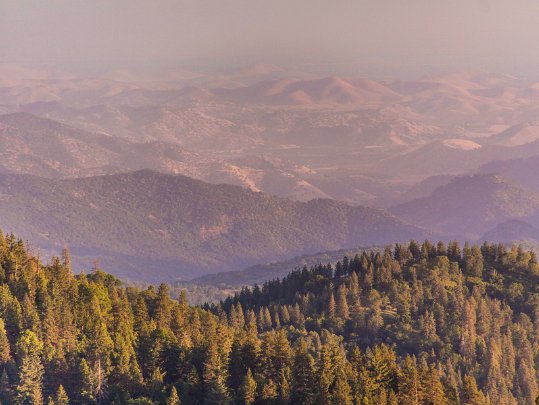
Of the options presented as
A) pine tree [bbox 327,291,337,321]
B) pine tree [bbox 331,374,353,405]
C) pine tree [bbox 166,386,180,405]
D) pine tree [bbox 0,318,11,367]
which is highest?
pine tree [bbox 0,318,11,367]

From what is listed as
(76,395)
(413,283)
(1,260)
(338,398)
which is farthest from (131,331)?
(413,283)

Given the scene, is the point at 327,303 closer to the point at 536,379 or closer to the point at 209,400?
the point at 536,379

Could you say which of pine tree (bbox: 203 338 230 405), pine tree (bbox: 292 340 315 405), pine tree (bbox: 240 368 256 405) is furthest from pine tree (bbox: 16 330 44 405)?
pine tree (bbox: 292 340 315 405)

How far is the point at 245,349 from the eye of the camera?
115812mm

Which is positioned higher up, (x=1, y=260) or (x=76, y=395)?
(x=1, y=260)

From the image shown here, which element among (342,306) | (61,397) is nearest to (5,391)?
(61,397)

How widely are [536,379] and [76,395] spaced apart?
85.5 metres

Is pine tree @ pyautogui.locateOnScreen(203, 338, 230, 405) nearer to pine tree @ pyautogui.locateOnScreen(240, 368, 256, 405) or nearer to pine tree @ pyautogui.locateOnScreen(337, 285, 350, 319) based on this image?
pine tree @ pyautogui.locateOnScreen(240, 368, 256, 405)

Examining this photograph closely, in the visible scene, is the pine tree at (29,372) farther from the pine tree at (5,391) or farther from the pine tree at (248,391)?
the pine tree at (248,391)

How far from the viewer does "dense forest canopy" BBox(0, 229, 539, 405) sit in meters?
108

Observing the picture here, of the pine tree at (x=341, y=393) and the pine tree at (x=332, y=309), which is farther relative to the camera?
the pine tree at (x=332, y=309)

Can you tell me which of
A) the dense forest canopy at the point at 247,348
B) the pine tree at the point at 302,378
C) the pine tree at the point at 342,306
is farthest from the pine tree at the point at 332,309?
the pine tree at the point at 302,378

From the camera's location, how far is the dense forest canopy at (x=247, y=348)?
108 m

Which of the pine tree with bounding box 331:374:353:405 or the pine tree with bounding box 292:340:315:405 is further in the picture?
the pine tree with bounding box 292:340:315:405
